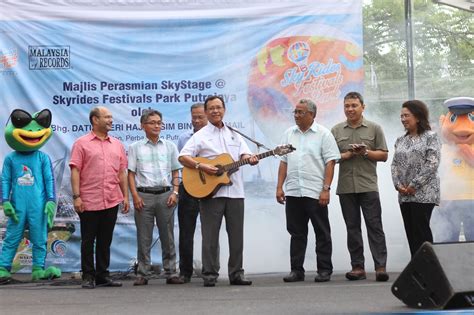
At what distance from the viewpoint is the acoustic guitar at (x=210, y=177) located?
936 cm

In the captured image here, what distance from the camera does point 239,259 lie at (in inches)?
371

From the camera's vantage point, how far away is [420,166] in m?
9.34

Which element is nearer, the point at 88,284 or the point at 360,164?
the point at 88,284

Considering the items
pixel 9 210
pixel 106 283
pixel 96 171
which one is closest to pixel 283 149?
→ pixel 96 171

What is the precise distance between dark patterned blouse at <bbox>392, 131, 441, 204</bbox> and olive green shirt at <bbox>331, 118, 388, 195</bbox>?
319 mm

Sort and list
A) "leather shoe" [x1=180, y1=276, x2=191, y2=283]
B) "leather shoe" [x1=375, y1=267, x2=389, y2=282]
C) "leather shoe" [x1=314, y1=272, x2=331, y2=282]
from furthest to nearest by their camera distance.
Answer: "leather shoe" [x1=180, y1=276, x2=191, y2=283]
"leather shoe" [x1=314, y1=272, x2=331, y2=282]
"leather shoe" [x1=375, y1=267, x2=389, y2=282]

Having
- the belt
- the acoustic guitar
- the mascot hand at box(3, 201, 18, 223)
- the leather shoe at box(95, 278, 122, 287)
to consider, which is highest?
the acoustic guitar

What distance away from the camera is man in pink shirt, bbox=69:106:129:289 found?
382 inches

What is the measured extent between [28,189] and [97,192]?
1101mm

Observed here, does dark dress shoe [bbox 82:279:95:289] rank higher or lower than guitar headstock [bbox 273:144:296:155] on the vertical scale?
lower

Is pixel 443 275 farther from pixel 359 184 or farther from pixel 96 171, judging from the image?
pixel 96 171

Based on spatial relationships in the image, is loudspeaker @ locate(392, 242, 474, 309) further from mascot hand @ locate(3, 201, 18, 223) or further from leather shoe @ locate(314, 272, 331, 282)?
mascot hand @ locate(3, 201, 18, 223)

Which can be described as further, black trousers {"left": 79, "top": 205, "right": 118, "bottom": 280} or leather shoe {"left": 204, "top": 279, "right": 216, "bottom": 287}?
black trousers {"left": 79, "top": 205, "right": 118, "bottom": 280}

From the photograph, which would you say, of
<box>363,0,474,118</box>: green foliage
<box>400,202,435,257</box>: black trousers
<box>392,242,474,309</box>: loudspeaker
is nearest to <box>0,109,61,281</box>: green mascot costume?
<box>363,0,474,118</box>: green foliage
